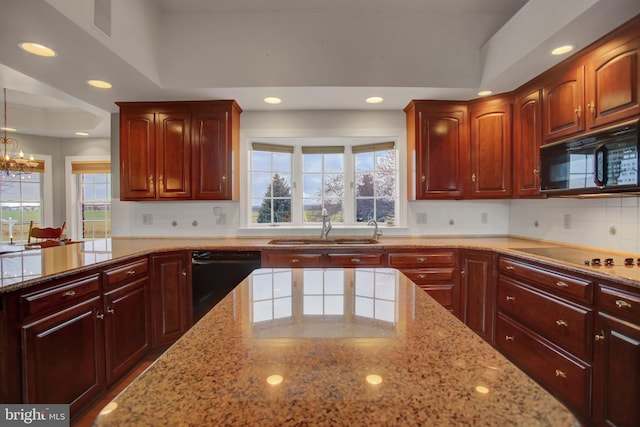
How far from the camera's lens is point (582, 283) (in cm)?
170

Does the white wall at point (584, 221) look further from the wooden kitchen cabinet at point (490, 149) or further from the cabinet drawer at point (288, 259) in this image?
the cabinet drawer at point (288, 259)

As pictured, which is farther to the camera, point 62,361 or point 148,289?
point 148,289

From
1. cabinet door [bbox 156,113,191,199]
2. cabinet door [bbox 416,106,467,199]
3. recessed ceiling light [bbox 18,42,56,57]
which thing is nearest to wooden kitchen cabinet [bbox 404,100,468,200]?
cabinet door [bbox 416,106,467,199]

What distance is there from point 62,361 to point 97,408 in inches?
18.0

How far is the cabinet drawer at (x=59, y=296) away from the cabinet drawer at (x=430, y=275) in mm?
2261

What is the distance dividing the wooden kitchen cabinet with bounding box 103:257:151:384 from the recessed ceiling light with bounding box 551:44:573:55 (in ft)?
10.7

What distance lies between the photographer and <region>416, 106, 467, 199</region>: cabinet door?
2994 mm

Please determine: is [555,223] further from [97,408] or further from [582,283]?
[97,408]

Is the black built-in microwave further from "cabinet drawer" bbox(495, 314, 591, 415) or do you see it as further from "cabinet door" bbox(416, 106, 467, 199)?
"cabinet drawer" bbox(495, 314, 591, 415)

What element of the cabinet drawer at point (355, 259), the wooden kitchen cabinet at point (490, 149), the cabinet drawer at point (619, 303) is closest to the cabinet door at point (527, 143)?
the wooden kitchen cabinet at point (490, 149)

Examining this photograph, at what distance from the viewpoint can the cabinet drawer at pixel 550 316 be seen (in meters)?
1.70

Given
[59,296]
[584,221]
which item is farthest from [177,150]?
[584,221]

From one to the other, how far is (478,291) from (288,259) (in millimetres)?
1616

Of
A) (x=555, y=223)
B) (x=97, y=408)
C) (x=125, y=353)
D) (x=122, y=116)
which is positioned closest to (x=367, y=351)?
(x=97, y=408)
